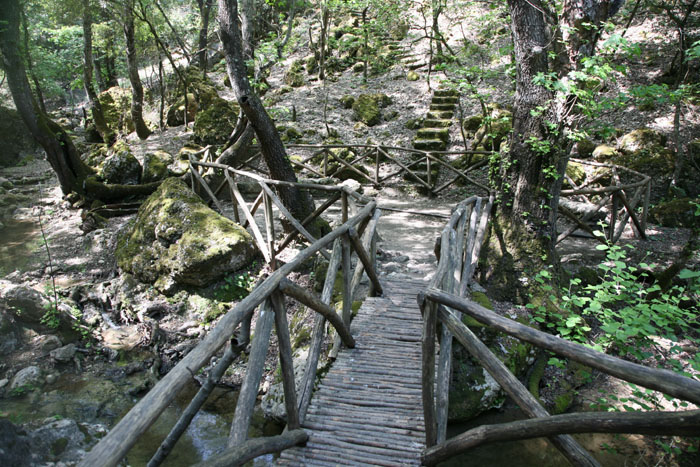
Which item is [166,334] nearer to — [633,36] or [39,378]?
[39,378]

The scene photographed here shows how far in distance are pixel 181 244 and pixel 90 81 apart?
1130cm

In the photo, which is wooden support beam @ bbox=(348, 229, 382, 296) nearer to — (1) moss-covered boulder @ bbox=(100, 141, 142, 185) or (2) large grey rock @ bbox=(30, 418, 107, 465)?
(2) large grey rock @ bbox=(30, 418, 107, 465)

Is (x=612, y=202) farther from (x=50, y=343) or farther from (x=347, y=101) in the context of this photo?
(x=347, y=101)

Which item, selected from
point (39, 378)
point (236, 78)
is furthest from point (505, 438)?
point (236, 78)

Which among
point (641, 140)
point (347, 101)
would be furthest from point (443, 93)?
point (641, 140)

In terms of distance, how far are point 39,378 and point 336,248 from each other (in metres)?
4.22

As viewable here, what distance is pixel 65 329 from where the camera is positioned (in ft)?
19.9

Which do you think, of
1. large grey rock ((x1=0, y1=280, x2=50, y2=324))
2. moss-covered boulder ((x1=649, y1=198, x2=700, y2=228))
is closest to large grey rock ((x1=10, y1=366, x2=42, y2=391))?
large grey rock ((x1=0, y1=280, x2=50, y2=324))

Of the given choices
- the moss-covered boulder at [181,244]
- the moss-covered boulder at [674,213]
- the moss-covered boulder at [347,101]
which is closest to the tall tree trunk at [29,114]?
the moss-covered boulder at [181,244]

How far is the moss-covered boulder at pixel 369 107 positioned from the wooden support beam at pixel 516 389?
42.4 feet

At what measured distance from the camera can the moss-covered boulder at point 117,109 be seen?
16161 mm

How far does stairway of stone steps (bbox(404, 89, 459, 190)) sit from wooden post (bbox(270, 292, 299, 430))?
28.8ft

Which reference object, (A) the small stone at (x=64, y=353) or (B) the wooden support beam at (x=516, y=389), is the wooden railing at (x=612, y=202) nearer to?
(B) the wooden support beam at (x=516, y=389)

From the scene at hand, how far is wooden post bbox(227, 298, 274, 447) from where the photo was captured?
207cm
